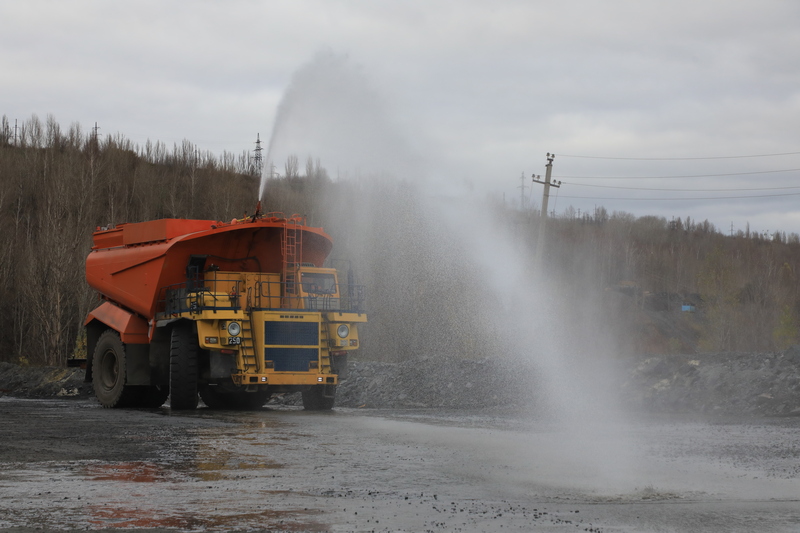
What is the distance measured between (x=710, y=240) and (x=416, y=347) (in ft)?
372

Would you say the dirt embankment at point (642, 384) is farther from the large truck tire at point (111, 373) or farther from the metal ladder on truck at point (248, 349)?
the metal ladder on truck at point (248, 349)

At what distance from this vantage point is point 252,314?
18.5m

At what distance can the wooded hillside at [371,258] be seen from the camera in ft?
110

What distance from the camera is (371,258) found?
42094 mm

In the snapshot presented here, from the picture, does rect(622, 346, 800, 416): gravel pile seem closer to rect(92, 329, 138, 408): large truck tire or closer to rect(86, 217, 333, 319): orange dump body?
rect(86, 217, 333, 319): orange dump body

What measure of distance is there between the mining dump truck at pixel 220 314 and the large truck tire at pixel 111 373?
0.10ft

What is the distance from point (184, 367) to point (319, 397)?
2993 mm

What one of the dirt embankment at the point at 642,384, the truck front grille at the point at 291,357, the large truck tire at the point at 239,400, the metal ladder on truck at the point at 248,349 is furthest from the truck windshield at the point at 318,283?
the dirt embankment at the point at 642,384

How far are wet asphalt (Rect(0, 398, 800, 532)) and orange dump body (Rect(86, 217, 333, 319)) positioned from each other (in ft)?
17.0

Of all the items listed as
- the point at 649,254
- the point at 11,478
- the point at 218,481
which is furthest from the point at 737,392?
the point at 649,254

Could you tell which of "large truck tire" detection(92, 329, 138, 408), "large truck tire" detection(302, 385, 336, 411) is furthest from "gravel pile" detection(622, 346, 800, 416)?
"large truck tire" detection(92, 329, 138, 408)

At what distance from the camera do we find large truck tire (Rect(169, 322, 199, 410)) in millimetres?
18547

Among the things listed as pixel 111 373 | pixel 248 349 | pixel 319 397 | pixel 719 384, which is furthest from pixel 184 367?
pixel 719 384

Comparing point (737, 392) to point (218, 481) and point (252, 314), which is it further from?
point (218, 481)
